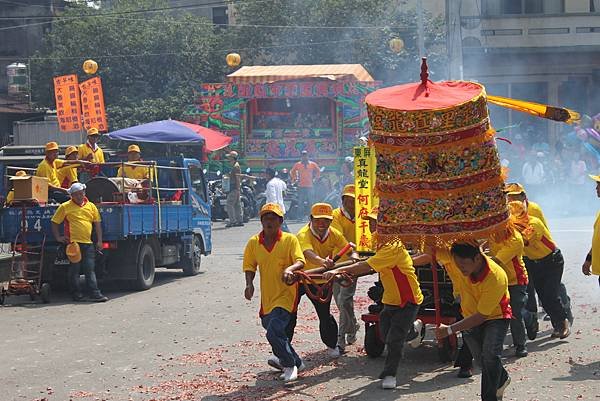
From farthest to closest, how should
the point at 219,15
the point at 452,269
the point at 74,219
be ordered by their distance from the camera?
the point at 219,15
the point at 74,219
the point at 452,269

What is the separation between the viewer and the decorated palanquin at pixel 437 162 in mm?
7379

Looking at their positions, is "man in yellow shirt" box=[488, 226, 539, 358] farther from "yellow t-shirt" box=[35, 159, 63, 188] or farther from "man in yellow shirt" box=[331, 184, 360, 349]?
"yellow t-shirt" box=[35, 159, 63, 188]

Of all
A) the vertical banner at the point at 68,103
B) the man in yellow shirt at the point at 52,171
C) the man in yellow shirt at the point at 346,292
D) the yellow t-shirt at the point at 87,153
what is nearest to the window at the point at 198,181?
the yellow t-shirt at the point at 87,153

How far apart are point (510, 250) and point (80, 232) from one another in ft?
23.6

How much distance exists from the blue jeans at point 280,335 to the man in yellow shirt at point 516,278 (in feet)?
6.45

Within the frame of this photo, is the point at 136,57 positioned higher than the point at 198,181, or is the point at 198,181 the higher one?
the point at 136,57

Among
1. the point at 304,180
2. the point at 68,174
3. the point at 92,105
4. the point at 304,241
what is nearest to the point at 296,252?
the point at 304,241

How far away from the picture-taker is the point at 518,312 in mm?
9641

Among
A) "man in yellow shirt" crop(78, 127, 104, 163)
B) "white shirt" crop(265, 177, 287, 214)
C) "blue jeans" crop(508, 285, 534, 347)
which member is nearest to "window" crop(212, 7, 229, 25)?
"white shirt" crop(265, 177, 287, 214)

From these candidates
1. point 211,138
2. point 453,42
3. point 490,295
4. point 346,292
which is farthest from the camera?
point 453,42

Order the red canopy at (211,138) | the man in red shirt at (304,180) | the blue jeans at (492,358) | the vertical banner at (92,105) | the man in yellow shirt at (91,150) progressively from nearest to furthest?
1. the blue jeans at (492,358)
2. the man in yellow shirt at (91,150)
3. the man in red shirt at (304,180)
4. the vertical banner at (92,105)
5. the red canopy at (211,138)

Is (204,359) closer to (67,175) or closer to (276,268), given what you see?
(276,268)

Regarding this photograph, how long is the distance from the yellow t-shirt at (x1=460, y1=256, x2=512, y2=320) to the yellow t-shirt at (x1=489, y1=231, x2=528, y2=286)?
1.66m

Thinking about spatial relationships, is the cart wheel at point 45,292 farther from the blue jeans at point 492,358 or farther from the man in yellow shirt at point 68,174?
the blue jeans at point 492,358
